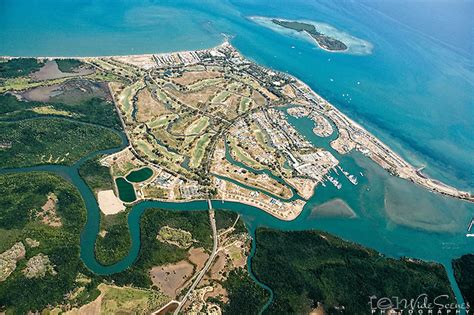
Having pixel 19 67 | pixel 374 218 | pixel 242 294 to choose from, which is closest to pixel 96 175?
pixel 242 294

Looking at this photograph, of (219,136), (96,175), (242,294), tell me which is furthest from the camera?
(219,136)

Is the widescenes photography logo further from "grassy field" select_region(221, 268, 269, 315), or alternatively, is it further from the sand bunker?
the sand bunker

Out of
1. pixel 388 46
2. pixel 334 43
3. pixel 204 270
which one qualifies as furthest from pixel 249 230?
pixel 388 46

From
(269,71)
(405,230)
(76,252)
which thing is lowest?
(76,252)

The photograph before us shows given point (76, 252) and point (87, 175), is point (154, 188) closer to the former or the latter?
point (87, 175)

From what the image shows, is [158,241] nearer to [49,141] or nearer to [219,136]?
[219,136]

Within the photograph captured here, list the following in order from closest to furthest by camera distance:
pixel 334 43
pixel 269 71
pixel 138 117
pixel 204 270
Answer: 1. pixel 204 270
2. pixel 138 117
3. pixel 269 71
4. pixel 334 43
